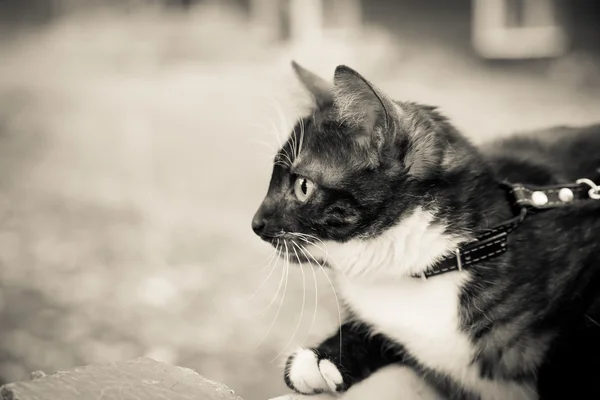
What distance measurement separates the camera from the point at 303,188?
0.93 metres

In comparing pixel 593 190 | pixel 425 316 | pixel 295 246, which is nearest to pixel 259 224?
pixel 295 246

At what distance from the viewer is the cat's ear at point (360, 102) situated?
0.84 meters

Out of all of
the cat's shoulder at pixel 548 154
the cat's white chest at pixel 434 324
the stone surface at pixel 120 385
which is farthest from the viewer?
the cat's shoulder at pixel 548 154

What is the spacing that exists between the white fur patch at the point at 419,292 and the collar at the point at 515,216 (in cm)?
1

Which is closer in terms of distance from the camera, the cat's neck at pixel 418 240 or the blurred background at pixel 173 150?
the cat's neck at pixel 418 240

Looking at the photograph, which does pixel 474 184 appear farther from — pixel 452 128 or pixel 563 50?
pixel 563 50

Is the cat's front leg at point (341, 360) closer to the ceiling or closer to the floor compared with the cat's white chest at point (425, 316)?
closer to the floor

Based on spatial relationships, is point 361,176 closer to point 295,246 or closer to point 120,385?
point 295,246

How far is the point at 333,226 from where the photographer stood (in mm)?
896

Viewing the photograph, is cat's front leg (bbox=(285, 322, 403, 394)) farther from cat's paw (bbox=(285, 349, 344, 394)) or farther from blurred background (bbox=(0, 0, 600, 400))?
blurred background (bbox=(0, 0, 600, 400))

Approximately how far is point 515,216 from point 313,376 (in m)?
0.42

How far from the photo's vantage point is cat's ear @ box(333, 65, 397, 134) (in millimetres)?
840

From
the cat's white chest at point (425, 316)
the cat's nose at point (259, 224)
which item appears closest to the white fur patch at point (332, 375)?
the cat's white chest at point (425, 316)

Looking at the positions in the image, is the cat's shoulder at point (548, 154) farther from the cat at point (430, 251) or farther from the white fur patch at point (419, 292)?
the white fur patch at point (419, 292)
